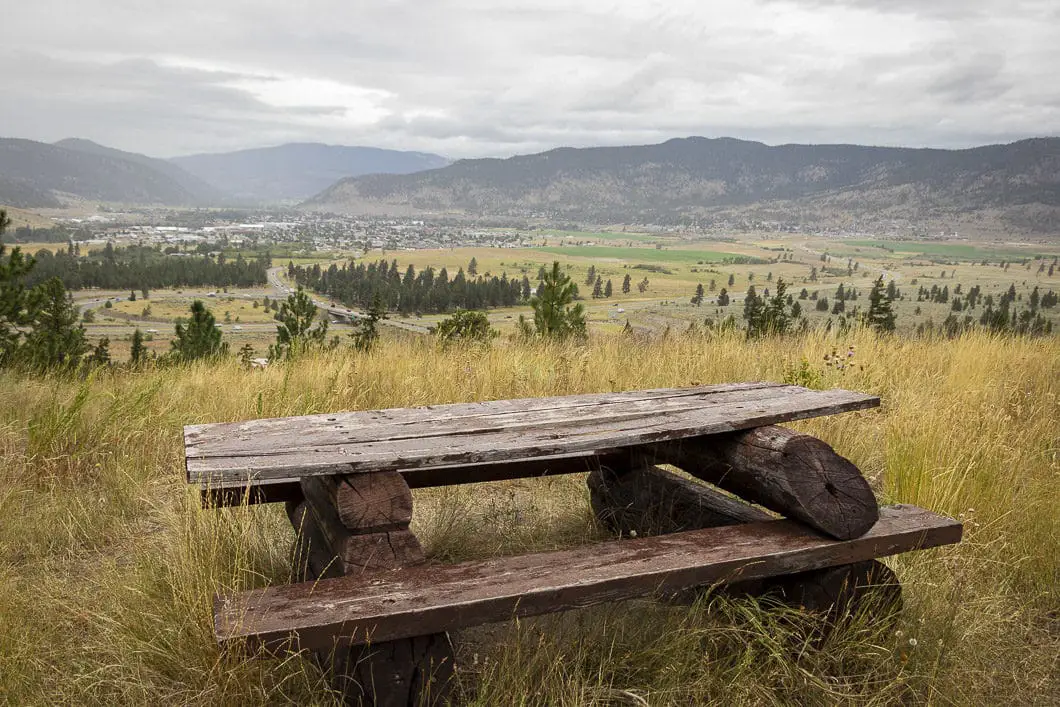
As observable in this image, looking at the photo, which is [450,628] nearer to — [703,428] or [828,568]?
[703,428]

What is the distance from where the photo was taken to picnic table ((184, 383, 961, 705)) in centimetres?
199

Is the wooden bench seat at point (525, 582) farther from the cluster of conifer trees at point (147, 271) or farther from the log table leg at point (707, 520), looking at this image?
the cluster of conifer trees at point (147, 271)

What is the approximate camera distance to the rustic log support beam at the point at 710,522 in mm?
2707

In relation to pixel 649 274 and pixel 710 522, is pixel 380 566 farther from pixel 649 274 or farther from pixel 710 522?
pixel 649 274

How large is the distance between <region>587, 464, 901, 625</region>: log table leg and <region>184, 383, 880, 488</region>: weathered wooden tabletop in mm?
514

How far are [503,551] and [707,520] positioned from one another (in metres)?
1.00

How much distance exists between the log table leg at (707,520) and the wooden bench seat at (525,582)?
17 centimetres

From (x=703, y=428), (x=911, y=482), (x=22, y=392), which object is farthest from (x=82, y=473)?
(x=911, y=482)

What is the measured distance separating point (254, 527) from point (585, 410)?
5.57 feet

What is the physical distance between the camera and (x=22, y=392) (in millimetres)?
5668

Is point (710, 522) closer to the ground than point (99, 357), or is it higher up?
higher up

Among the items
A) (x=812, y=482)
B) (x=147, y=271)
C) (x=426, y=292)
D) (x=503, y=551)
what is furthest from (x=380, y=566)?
(x=147, y=271)

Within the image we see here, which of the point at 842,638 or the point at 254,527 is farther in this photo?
the point at 254,527

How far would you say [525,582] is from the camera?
83.3 inches
